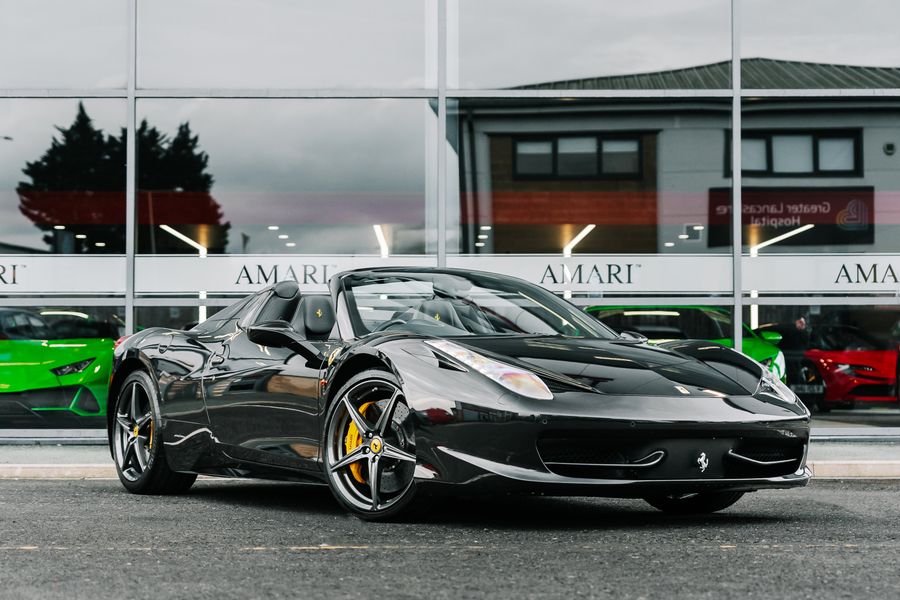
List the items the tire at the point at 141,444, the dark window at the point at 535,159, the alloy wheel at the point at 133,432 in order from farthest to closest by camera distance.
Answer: the dark window at the point at 535,159, the alloy wheel at the point at 133,432, the tire at the point at 141,444

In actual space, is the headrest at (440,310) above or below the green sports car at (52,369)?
above

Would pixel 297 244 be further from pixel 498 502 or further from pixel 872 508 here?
pixel 872 508

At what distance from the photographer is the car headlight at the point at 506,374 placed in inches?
212

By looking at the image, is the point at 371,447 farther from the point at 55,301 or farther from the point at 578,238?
the point at 55,301

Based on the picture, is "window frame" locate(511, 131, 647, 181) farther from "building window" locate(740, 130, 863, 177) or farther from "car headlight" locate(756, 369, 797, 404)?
"car headlight" locate(756, 369, 797, 404)

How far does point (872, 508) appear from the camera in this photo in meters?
6.79

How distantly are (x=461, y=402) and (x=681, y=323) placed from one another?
23.2ft

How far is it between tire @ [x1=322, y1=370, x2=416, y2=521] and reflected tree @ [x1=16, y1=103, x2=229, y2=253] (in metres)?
6.46

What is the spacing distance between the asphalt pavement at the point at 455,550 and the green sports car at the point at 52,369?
4829 millimetres

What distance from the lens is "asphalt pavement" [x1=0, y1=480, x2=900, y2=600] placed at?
4.18 meters

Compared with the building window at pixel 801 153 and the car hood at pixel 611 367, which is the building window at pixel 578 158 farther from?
the car hood at pixel 611 367

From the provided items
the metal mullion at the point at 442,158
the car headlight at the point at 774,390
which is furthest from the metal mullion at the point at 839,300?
the car headlight at the point at 774,390

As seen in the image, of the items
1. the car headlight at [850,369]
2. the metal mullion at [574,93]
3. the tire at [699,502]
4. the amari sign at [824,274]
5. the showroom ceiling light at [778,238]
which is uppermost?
the metal mullion at [574,93]

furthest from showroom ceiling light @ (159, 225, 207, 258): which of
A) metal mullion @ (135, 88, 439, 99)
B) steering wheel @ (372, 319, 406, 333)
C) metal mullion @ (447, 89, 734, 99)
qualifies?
steering wheel @ (372, 319, 406, 333)
